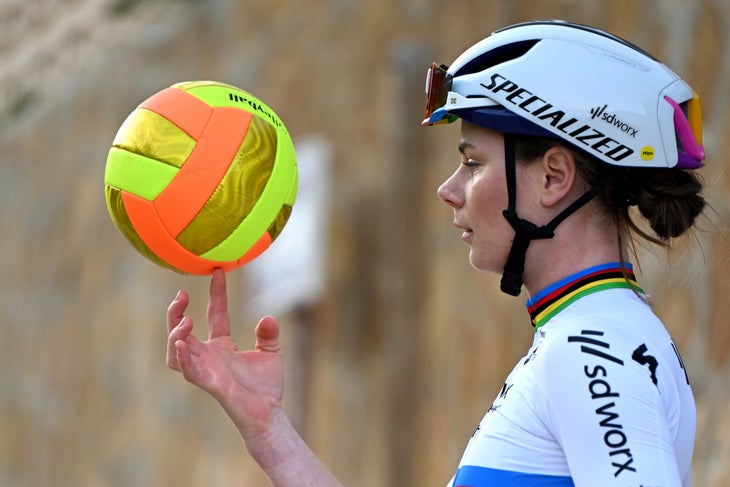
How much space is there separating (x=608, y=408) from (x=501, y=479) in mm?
336

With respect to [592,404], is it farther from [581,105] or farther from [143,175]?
[143,175]

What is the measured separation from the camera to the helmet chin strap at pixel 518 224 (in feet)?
10.3

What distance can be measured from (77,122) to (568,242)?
1424 centimetres

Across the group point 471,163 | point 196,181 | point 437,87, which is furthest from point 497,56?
point 196,181

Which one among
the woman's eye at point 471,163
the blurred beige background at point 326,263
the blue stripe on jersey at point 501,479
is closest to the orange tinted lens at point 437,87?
the woman's eye at point 471,163

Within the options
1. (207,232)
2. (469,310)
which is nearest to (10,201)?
(469,310)

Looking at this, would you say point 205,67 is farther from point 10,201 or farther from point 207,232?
point 207,232

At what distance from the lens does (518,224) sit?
3158mm

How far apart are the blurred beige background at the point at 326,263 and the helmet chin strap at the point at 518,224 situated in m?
0.56

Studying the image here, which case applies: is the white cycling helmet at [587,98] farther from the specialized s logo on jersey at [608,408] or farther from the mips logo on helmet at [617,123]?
the specialized s logo on jersey at [608,408]

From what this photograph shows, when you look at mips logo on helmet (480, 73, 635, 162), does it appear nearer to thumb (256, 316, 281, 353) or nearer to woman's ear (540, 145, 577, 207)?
woman's ear (540, 145, 577, 207)

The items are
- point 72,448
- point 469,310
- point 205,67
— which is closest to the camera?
point 469,310

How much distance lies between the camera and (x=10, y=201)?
17.9 meters

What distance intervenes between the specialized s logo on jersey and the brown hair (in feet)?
1.54
